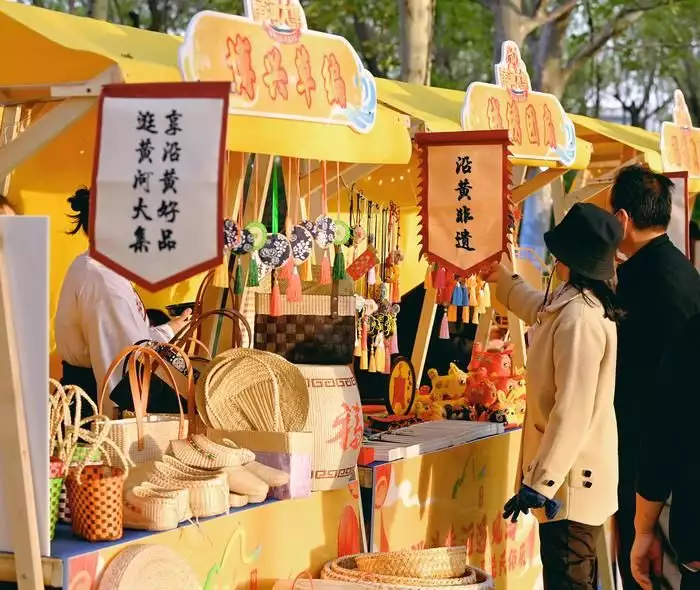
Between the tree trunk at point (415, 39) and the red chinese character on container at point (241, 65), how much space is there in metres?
7.63

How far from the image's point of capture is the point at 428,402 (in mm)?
5309

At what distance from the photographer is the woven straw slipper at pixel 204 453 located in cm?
324

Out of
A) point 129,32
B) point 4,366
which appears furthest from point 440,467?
point 4,366

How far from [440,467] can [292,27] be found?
1.76 m

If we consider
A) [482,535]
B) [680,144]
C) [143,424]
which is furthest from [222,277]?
[680,144]

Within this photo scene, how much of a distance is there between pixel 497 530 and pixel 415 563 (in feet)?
4.79

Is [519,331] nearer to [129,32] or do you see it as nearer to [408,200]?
[408,200]

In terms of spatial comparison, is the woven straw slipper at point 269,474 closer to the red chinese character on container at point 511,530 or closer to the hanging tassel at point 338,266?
the hanging tassel at point 338,266

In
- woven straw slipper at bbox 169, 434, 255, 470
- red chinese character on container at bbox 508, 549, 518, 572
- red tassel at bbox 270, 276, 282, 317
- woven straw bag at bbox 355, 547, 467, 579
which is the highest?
red tassel at bbox 270, 276, 282, 317

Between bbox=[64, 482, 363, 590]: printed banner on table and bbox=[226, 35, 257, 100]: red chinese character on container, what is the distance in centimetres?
124

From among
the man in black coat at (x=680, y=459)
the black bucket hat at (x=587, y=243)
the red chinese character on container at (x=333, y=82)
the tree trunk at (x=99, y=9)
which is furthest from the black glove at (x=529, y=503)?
the tree trunk at (x=99, y=9)

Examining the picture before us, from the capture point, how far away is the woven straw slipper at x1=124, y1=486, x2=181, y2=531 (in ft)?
9.54

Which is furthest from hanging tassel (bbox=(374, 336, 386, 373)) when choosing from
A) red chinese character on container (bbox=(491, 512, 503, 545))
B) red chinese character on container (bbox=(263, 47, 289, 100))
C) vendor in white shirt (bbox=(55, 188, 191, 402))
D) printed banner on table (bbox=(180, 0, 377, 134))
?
red chinese character on container (bbox=(263, 47, 289, 100))

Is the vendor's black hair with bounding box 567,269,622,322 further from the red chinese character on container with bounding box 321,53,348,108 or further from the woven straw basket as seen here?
the woven straw basket
